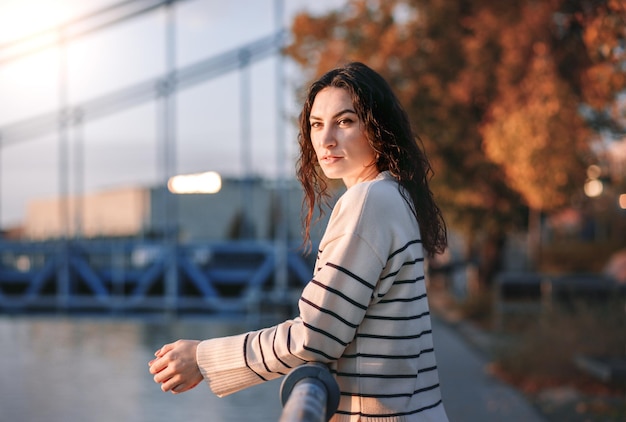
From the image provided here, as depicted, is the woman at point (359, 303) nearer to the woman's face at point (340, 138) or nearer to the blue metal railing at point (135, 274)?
the woman's face at point (340, 138)

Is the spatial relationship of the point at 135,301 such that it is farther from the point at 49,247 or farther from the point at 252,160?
the point at 252,160

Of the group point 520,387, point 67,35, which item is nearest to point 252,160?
point 67,35

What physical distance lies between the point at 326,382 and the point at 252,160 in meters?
25.9

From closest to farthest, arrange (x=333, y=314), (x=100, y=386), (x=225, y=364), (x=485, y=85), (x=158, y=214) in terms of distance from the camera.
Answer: (x=333, y=314) → (x=225, y=364) → (x=100, y=386) → (x=485, y=85) → (x=158, y=214)

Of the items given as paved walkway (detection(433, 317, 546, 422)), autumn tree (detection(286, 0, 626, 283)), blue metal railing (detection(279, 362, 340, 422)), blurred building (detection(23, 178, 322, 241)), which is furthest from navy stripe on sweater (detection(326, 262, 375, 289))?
blurred building (detection(23, 178, 322, 241))

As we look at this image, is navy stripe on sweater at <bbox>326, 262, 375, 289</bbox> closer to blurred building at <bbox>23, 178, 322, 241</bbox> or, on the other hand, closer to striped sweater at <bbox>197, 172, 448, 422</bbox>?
striped sweater at <bbox>197, 172, 448, 422</bbox>

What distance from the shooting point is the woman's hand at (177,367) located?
202 centimetres

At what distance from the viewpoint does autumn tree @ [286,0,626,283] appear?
10484 millimetres

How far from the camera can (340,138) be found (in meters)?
2.14

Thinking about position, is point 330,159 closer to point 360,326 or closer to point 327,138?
point 327,138

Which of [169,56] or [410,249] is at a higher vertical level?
[169,56]

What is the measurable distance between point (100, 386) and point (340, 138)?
8.58 metres

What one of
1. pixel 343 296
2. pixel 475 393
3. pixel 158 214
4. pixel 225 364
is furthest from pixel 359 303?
pixel 158 214

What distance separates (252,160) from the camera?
27.5m
